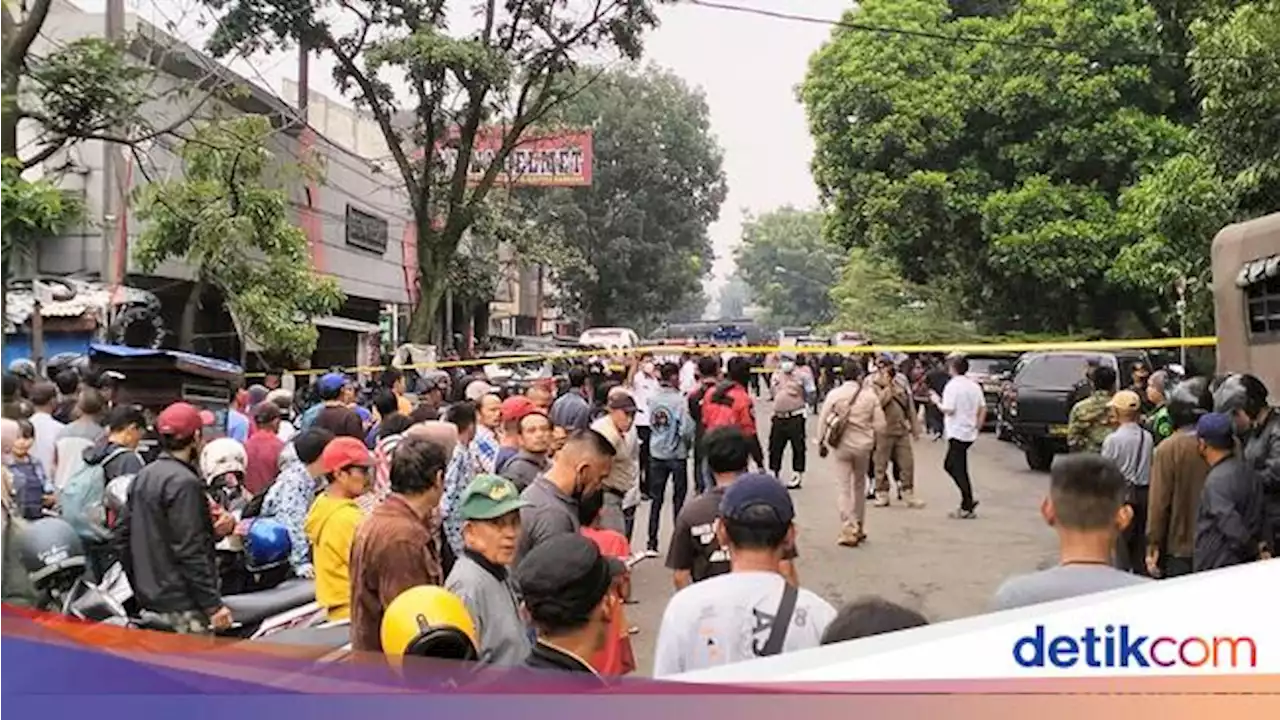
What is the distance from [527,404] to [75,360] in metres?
2.08

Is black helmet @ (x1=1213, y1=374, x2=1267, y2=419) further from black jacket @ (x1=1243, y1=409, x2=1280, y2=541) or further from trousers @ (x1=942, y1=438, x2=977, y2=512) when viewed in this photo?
trousers @ (x1=942, y1=438, x2=977, y2=512)

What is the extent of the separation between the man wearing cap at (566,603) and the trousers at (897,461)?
207 cm

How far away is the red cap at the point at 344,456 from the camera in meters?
4.29

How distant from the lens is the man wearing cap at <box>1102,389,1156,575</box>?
2729mm

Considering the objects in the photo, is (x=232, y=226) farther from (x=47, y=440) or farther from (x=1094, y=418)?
(x=1094, y=418)

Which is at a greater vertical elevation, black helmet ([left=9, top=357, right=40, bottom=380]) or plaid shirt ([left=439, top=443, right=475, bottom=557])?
black helmet ([left=9, top=357, right=40, bottom=380])

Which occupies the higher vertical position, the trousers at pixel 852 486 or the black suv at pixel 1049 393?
the black suv at pixel 1049 393

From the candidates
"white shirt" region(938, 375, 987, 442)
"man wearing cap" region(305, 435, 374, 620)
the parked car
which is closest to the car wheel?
the parked car

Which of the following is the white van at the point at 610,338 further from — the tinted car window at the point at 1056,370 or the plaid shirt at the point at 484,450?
the plaid shirt at the point at 484,450

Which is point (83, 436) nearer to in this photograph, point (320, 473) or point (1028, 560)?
point (320, 473)

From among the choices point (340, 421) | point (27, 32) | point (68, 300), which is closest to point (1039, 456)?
point (68, 300)

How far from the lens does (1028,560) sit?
8.72 ft

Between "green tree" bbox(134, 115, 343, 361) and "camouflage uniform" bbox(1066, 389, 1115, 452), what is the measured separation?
8.06 feet

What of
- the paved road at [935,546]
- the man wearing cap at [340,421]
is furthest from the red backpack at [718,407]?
the paved road at [935,546]
